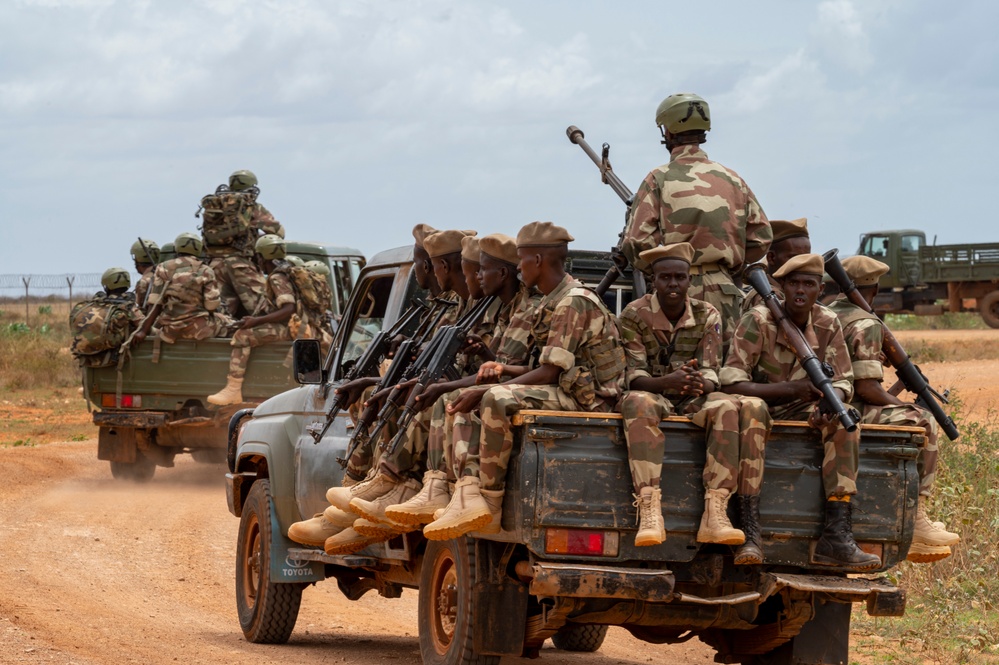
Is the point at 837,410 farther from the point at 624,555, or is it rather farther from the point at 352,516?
the point at 352,516

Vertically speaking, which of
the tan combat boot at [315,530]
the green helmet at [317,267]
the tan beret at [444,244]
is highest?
the green helmet at [317,267]

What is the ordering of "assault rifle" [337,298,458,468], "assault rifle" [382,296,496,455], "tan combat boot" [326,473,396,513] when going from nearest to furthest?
"assault rifle" [382,296,496,455], "tan combat boot" [326,473,396,513], "assault rifle" [337,298,458,468]

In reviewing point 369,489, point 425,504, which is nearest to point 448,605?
point 425,504

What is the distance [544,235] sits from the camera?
7094 millimetres

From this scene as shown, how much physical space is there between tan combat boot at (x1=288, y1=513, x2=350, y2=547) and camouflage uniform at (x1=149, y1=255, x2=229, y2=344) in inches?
341

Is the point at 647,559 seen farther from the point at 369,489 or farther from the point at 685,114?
the point at 685,114

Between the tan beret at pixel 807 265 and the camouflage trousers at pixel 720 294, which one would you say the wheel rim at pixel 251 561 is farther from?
the tan beret at pixel 807 265

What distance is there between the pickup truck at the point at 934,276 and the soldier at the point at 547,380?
3080 cm

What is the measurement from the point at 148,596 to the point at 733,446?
563 centimetres

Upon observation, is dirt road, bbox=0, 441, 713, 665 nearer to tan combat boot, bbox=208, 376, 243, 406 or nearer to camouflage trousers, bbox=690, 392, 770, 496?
tan combat boot, bbox=208, 376, 243, 406

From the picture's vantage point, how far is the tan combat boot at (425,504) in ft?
22.6

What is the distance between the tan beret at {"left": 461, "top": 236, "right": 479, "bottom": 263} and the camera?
25.2 feet

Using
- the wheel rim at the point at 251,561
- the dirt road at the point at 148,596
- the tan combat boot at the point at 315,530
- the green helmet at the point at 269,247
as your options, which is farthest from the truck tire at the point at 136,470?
the tan combat boot at the point at 315,530

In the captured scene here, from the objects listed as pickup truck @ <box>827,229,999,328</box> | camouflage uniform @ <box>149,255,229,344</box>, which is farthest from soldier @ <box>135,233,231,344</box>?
pickup truck @ <box>827,229,999,328</box>
